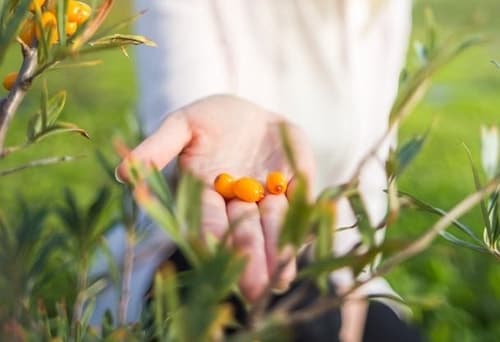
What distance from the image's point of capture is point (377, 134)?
6.70 ft

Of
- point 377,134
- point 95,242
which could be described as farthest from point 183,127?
point 377,134

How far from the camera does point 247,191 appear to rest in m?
0.71

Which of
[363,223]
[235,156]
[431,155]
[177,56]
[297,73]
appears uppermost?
[363,223]

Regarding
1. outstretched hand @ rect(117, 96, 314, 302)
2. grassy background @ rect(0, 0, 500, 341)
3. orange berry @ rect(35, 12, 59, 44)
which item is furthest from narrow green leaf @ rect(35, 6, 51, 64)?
grassy background @ rect(0, 0, 500, 341)

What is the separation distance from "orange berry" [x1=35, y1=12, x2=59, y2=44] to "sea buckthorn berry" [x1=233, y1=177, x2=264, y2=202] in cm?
19

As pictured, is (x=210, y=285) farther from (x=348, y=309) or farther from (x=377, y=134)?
(x=377, y=134)

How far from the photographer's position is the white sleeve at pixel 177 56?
1702 mm

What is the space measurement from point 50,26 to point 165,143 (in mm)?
307

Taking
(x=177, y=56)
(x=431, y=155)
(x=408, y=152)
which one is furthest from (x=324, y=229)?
(x=431, y=155)

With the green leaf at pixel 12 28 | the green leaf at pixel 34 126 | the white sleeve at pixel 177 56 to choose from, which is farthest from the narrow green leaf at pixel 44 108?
the white sleeve at pixel 177 56

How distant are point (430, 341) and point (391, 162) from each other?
1932mm

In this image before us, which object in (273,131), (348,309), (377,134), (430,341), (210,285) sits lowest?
(430,341)

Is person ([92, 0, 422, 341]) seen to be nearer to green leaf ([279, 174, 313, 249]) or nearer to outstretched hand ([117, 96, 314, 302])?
outstretched hand ([117, 96, 314, 302])

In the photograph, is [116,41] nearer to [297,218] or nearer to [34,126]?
[34,126]
